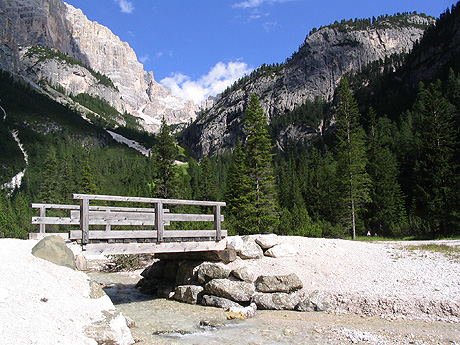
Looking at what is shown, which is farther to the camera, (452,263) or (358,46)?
(358,46)

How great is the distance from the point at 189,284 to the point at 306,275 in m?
5.05

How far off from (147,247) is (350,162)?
26.9 m

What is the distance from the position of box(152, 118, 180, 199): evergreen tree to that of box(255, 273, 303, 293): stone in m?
23.6

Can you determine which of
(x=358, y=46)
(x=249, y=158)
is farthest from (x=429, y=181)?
(x=358, y=46)

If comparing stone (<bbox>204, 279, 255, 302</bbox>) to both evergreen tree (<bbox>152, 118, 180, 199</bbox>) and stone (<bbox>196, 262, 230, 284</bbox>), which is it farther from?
evergreen tree (<bbox>152, 118, 180, 199</bbox>)

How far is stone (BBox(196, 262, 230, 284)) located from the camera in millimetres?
13883

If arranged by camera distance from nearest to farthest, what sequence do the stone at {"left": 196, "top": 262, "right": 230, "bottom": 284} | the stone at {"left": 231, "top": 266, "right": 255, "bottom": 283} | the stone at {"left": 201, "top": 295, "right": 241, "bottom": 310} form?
1. the stone at {"left": 201, "top": 295, "right": 241, "bottom": 310}
2. the stone at {"left": 231, "top": 266, "right": 255, "bottom": 283}
3. the stone at {"left": 196, "top": 262, "right": 230, "bottom": 284}

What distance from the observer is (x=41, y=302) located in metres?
7.52

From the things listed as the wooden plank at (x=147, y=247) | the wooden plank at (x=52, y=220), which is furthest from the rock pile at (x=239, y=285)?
the wooden plank at (x=52, y=220)

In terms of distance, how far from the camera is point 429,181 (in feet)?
104

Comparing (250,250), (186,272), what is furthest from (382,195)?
(186,272)

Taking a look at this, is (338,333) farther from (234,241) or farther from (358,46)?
(358,46)

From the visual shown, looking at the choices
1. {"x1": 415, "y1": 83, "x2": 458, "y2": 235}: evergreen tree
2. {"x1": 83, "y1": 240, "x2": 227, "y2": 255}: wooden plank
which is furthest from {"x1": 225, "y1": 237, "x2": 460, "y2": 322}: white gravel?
{"x1": 415, "y1": 83, "x2": 458, "y2": 235}: evergreen tree

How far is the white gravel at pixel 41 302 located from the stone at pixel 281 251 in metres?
7.98
